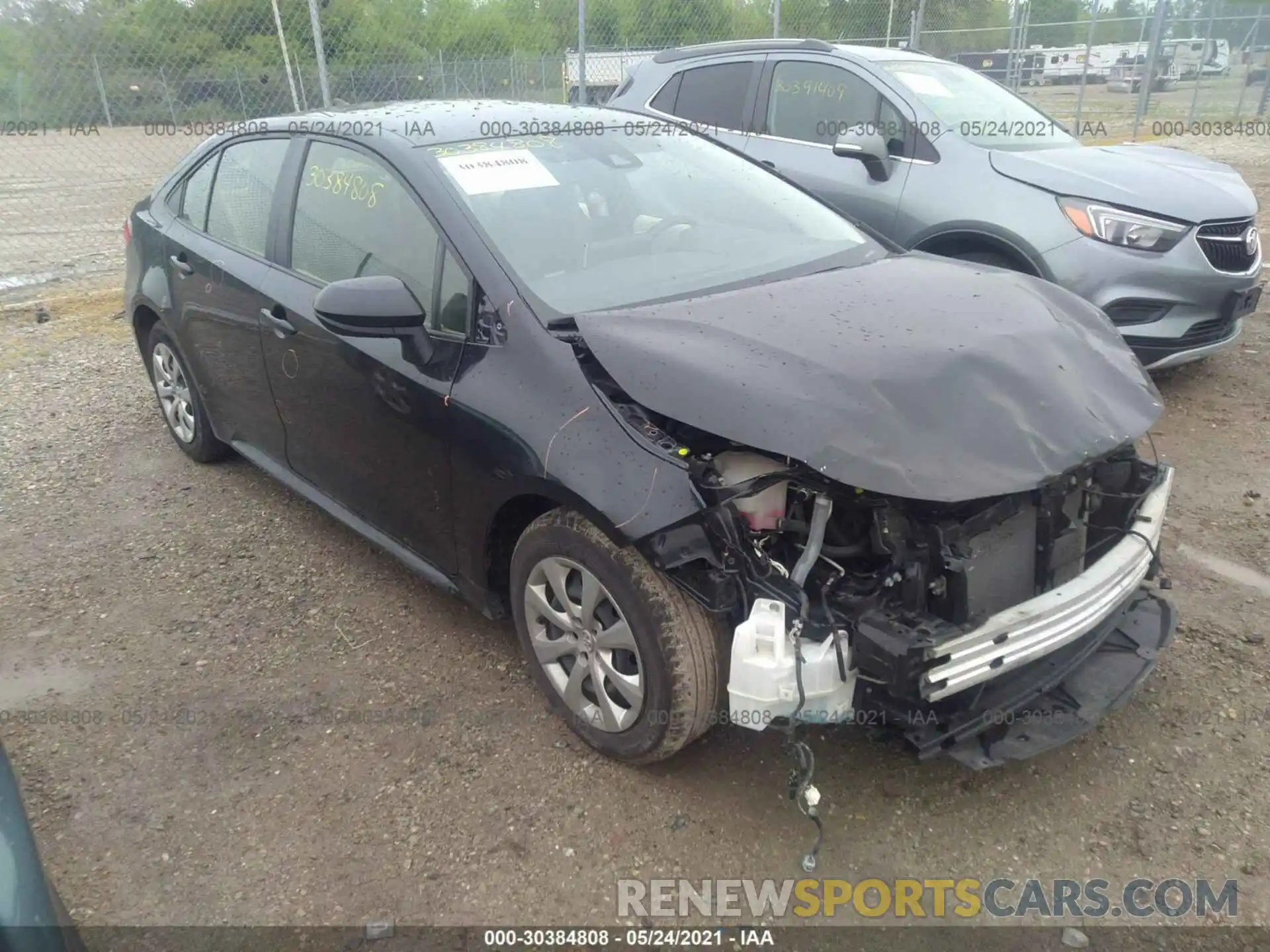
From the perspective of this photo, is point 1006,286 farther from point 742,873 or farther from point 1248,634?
point 742,873

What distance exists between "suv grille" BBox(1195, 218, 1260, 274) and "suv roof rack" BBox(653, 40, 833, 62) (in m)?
2.43

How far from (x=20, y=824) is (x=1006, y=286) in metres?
2.80

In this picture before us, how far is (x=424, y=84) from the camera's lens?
35.5ft

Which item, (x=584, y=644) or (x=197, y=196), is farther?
(x=197, y=196)

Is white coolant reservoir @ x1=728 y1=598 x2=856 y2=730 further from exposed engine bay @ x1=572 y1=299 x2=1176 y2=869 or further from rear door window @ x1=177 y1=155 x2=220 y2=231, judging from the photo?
rear door window @ x1=177 y1=155 x2=220 y2=231

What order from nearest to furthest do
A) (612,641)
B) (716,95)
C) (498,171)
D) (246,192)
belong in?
(612,641) < (498,171) < (246,192) < (716,95)

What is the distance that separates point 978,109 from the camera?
18.1ft

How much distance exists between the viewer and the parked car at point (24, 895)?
1.52 m

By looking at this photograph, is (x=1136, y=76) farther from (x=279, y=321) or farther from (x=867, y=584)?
(x=867, y=584)

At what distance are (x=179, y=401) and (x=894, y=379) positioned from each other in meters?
3.82

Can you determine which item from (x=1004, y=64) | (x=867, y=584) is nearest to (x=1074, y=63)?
(x=1004, y=64)

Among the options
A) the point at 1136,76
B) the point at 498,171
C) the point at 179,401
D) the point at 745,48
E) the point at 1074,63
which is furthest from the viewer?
the point at 1136,76

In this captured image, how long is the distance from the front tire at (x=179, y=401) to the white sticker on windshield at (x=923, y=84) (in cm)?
431

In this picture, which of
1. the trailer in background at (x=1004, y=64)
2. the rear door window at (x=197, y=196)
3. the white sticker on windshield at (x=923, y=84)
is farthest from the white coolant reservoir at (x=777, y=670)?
the trailer in background at (x=1004, y=64)
